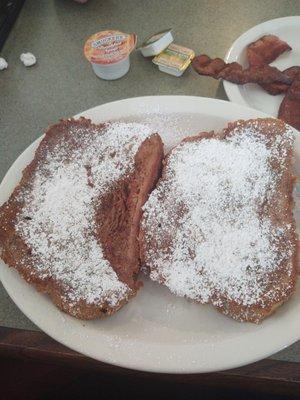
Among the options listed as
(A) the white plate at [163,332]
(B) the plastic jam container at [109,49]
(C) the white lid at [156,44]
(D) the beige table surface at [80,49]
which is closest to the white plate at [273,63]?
(D) the beige table surface at [80,49]

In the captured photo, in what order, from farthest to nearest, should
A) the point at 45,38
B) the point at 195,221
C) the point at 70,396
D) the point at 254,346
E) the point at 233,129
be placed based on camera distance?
the point at 45,38, the point at 70,396, the point at 233,129, the point at 195,221, the point at 254,346

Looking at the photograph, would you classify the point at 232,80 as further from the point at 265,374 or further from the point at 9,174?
the point at 265,374

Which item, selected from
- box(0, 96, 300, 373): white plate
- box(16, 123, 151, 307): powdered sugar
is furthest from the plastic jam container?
box(0, 96, 300, 373): white plate

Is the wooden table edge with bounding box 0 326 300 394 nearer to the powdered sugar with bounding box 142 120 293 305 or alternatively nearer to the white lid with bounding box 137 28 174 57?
the powdered sugar with bounding box 142 120 293 305

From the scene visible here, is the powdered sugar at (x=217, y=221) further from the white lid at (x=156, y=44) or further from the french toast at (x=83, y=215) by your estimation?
the white lid at (x=156, y=44)

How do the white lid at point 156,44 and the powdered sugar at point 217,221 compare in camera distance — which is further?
the white lid at point 156,44

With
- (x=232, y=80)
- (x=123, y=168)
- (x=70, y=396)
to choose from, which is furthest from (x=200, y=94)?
(x=70, y=396)
